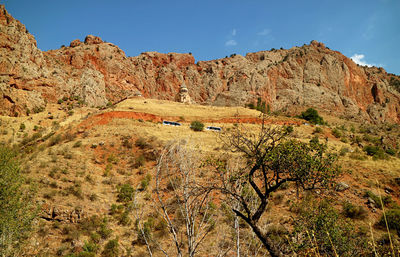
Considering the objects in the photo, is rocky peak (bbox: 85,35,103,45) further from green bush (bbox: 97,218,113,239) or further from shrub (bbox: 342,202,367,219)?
shrub (bbox: 342,202,367,219)

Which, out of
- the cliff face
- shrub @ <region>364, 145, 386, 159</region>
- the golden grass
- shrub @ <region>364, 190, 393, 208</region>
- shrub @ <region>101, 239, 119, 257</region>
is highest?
the cliff face

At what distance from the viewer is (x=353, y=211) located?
17891 millimetres

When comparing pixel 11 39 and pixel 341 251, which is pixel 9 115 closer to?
pixel 11 39

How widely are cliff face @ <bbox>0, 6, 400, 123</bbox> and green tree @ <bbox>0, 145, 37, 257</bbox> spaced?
151 ft

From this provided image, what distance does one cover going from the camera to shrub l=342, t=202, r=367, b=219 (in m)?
17.5

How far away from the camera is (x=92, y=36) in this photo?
88.4 m

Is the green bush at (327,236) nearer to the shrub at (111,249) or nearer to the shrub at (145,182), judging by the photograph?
the shrub at (111,249)

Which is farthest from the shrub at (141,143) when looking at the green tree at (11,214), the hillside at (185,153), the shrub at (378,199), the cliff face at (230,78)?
the cliff face at (230,78)

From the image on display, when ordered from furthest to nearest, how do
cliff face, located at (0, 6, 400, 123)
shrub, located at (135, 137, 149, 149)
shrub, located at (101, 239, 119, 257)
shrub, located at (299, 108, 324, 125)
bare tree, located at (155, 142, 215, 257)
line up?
cliff face, located at (0, 6, 400, 123) < shrub, located at (299, 108, 324, 125) < shrub, located at (135, 137, 149, 149) < shrub, located at (101, 239, 119, 257) < bare tree, located at (155, 142, 215, 257)

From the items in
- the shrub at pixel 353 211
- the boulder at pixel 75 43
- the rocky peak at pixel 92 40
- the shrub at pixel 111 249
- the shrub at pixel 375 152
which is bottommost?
the shrub at pixel 111 249

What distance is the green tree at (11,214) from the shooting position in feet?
35.6

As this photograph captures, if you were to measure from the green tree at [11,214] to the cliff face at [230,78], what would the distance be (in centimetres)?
4608

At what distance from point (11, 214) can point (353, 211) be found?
72.4 ft

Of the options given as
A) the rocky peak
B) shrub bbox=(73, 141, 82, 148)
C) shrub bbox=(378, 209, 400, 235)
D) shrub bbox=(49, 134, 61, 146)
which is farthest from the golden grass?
the rocky peak
